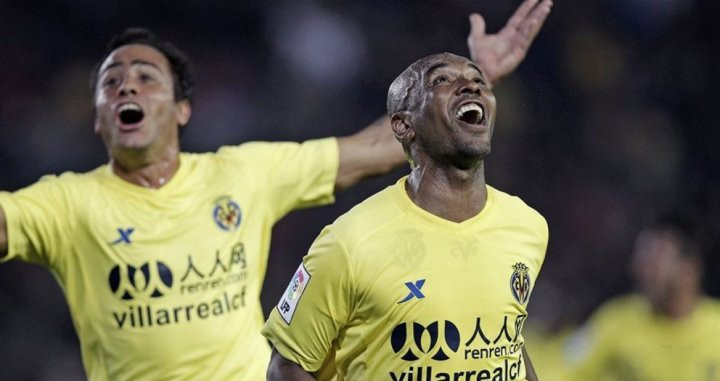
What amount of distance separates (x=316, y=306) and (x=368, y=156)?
1853mm

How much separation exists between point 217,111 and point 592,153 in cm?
312

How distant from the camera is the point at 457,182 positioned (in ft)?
12.5

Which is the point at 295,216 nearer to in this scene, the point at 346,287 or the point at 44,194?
the point at 44,194

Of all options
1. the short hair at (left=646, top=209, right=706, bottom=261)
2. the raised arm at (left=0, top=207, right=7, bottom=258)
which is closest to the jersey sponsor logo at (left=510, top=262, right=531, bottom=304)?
the raised arm at (left=0, top=207, right=7, bottom=258)

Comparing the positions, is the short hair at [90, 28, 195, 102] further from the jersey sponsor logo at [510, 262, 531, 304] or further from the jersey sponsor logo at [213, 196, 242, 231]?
the jersey sponsor logo at [510, 262, 531, 304]

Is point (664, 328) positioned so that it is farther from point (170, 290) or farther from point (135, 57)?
point (135, 57)

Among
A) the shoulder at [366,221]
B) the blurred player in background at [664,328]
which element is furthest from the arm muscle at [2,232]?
the blurred player in background at [664,328]

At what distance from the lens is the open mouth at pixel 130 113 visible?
5199 mm

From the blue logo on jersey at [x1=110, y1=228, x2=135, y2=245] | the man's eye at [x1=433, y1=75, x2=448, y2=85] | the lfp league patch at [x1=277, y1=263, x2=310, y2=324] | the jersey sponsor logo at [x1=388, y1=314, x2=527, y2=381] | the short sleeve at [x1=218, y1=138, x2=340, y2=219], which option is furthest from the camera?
the short sleeve at [x1=218, y1=138, x2=340, y2=219]

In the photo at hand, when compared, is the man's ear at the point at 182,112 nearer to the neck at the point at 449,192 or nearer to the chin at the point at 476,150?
the neck at the point at 449,192

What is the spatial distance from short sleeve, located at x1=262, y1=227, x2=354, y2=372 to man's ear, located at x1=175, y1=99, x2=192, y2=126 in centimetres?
189

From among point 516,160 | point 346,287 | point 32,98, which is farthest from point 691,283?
point 32,98

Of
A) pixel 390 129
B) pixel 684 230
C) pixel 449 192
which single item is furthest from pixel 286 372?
pixel 684 230

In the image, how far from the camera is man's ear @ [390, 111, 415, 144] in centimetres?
393
